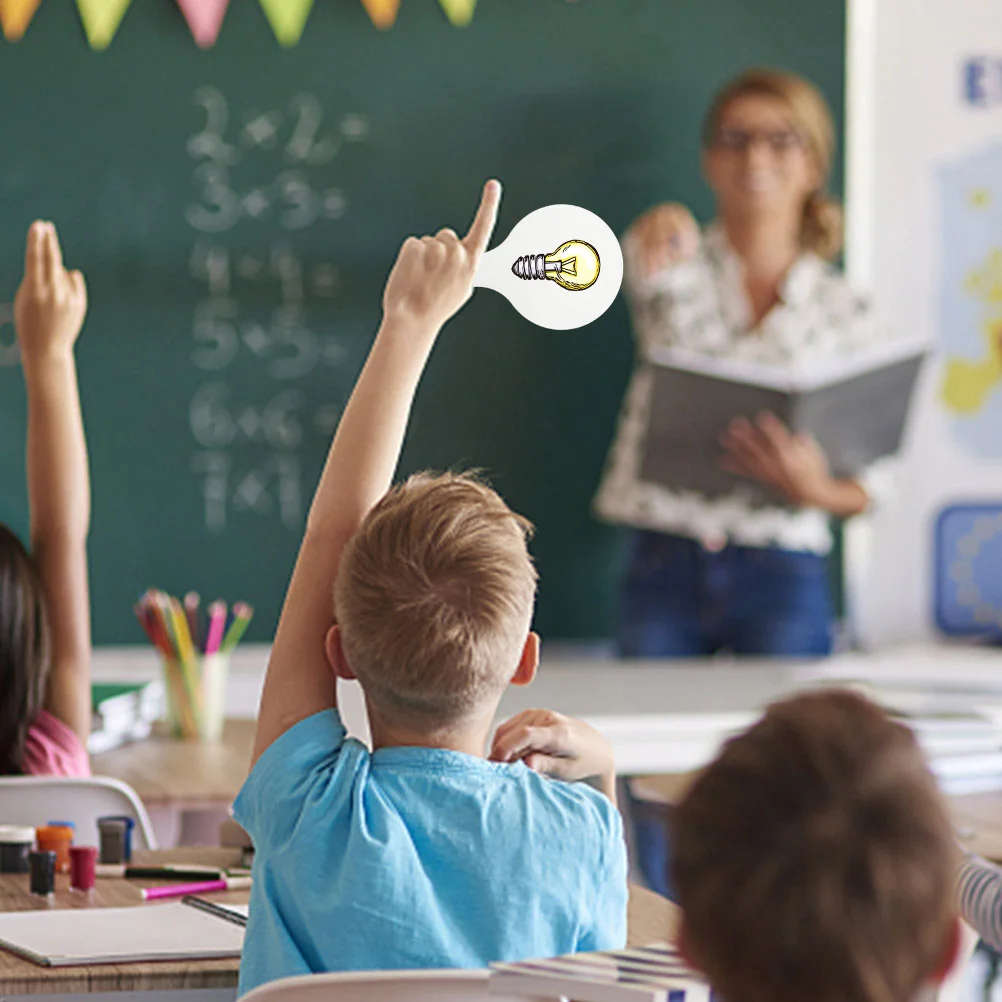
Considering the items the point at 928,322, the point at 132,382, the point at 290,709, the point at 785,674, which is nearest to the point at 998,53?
the point at 928,322

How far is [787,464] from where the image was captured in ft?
13.2

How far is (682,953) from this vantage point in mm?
757

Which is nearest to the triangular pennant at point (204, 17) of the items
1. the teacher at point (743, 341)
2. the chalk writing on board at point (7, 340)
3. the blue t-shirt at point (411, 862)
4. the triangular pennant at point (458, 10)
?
the triangular pennant at point (458, 10)

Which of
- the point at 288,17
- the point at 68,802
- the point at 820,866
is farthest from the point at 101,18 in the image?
the point at 820,866

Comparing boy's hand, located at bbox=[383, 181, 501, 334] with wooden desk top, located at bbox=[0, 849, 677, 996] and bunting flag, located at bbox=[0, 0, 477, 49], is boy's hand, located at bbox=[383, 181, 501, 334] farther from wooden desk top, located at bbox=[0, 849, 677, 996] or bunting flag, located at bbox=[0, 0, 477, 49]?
bunting flag, located at bbox=[0, 0, 477, 49]

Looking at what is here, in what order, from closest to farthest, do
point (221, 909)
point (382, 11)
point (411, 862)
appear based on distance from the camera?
1. point (411, 862)
2. point (221, 909)
3. point (382, 11)

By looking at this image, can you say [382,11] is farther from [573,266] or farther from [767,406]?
[573,266]

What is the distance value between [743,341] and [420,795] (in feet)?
10.1

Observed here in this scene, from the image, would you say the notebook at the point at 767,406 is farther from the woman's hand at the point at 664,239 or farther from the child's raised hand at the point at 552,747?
the child's raised hand at the point at 552,747

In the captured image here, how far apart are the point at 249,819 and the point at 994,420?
3789mm

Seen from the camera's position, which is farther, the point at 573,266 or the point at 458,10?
the point at 458,10

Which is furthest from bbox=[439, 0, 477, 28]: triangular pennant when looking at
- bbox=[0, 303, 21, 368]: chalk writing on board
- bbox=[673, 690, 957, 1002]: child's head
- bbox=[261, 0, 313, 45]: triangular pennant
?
bbox=[673, 690, 957, 1002]: child's head

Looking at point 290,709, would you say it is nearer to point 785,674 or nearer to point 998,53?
point 785,674

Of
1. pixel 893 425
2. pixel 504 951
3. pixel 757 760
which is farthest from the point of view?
pixel 893 425
